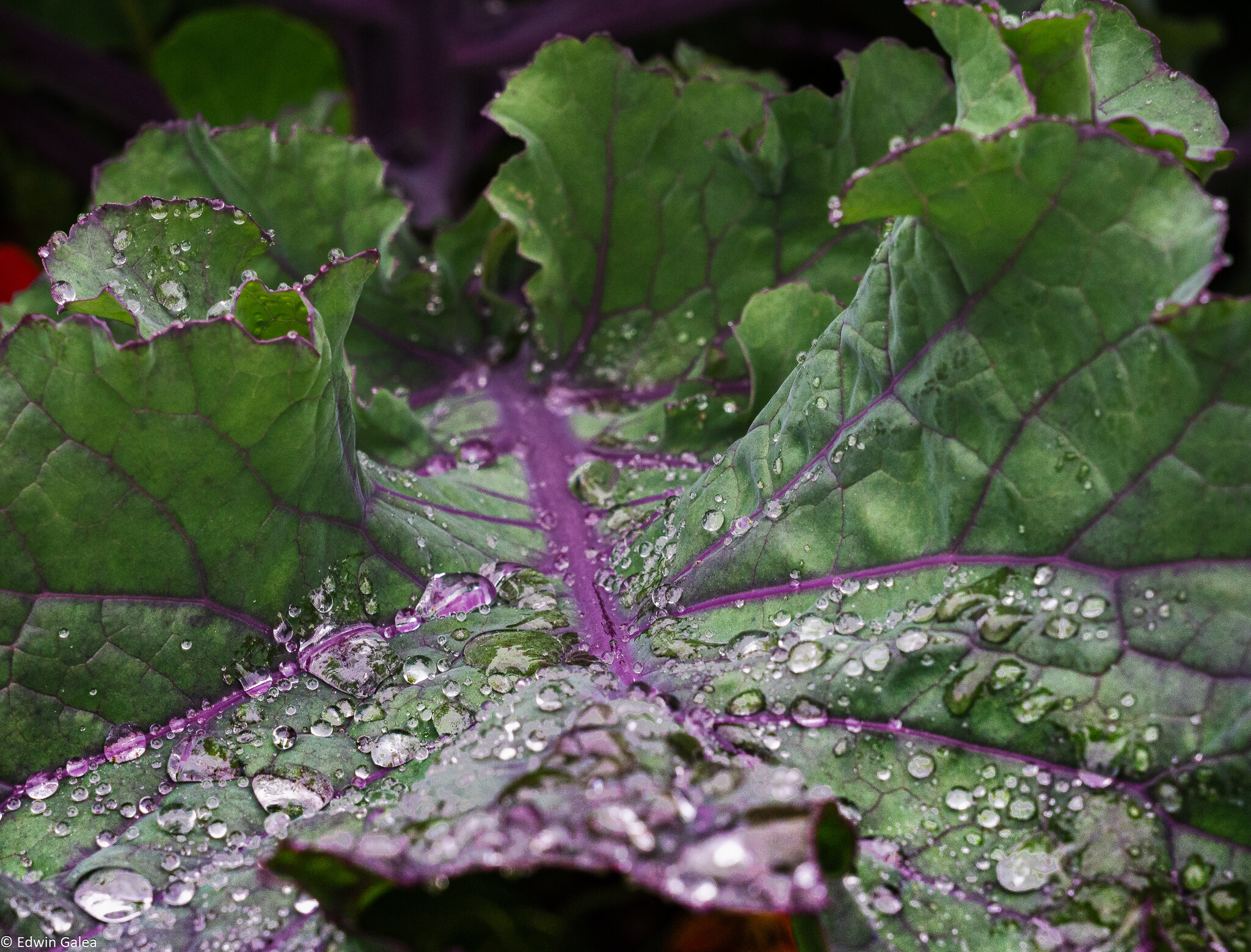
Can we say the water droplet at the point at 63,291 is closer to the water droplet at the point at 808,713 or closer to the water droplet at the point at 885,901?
the water droplet at the point at 808,713

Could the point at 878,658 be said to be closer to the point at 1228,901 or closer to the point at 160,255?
the point at 1228,901

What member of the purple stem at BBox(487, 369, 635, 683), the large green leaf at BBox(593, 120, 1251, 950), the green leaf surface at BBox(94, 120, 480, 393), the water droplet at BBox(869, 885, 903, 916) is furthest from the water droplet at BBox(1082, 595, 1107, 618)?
the green leaf surface at BBox(94, 120, 480, 393)

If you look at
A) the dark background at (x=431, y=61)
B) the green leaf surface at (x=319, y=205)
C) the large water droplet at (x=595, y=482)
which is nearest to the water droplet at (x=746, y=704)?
the large water droplet at (x=595, y=482)

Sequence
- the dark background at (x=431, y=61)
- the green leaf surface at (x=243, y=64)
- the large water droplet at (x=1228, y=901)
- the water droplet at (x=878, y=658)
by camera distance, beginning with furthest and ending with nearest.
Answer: the green leaf surface at (x=243, y=64) → the dark background at (x=431, y=61) → the water droplet at (x=878, y=658) → the large water droplet at (x=1228, y=901)

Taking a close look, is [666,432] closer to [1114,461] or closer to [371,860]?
[1114,461]

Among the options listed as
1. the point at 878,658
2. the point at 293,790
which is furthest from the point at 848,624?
the point at 293,790
